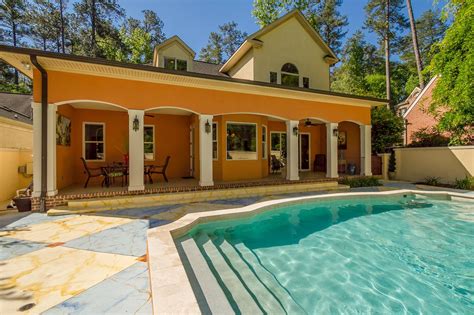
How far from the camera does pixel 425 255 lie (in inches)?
184

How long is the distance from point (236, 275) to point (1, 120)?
12.6 metres

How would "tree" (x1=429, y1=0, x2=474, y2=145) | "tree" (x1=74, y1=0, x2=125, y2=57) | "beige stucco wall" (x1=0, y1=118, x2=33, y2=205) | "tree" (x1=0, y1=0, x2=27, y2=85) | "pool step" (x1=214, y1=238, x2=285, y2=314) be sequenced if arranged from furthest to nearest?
"tree" (x1=74, y1=0, x2=125, y2=57) → "tree" (x1=0, y1=0, x2=27, y2=85) → "tree" (x1=429, y1=0, x2=474, y2=145) → "beige stucco wall" (x1=0, y1=118, x2=33, y2=205) → "pool step" (x1=214, y1=238, x2=285, y2=314)

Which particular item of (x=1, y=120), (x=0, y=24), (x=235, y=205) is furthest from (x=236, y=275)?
(x=0, y=24)

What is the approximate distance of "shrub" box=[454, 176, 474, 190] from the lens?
10077 mm

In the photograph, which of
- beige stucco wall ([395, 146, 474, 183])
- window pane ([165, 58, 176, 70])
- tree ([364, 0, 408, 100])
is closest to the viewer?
beige stucco wall ([395, 146, 474, 183])

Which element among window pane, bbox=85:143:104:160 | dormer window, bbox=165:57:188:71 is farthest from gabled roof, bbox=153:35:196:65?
window pane, bbox=85:143:104:160

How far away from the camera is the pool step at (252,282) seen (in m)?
2.96

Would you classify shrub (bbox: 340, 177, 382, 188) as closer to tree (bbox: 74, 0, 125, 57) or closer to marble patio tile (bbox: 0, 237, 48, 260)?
marble patio tile (bbox: 0, 237, 48, 260)

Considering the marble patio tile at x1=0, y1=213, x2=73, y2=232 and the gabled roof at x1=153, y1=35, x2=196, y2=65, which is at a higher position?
the gabled roof at x1=153, y1=35, x2=196, y2=65

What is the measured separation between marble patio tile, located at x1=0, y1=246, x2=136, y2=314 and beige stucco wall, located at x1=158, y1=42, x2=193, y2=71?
10.4 meters

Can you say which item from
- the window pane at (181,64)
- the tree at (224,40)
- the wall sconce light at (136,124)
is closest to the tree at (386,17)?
the tree at (224,40)

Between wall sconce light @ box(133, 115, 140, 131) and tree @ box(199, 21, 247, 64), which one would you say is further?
tree @ box(199, 21, 247, 64)

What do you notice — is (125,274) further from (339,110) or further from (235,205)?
(339,110)

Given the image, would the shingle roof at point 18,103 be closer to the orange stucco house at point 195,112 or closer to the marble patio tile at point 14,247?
the orange stucco house at point 195,112
